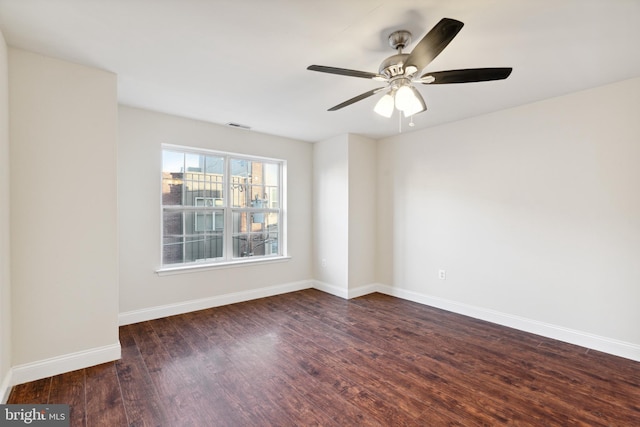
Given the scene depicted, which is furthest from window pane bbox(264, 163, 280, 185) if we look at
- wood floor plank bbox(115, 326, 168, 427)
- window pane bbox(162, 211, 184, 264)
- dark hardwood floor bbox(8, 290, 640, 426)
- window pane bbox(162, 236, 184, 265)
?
wood floor plank bbox(115, 326, 168, 427)

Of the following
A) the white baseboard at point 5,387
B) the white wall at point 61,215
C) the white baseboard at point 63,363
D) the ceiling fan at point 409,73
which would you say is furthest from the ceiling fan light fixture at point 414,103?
the white baseboard at point 5,387

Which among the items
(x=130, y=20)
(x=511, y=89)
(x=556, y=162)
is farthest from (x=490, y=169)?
(x=130, y=20)

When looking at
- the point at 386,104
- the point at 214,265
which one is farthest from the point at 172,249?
the point at 386,104

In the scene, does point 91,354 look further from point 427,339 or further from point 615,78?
point 615,78

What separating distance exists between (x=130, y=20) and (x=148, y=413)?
2.49m

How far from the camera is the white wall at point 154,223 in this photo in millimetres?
3383

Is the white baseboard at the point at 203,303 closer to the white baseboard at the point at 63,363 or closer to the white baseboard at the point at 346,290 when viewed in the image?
the white baseboard at the point at 346,290

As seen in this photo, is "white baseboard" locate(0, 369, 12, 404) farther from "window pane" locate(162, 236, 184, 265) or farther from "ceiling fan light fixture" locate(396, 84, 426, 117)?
"ceiling fan light fixture" locate(396, 84, 426, 117)

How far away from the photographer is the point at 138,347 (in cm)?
281

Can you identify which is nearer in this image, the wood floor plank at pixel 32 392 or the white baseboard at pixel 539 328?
the wood floor plank at pixel 32 392

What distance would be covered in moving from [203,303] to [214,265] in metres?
0.51

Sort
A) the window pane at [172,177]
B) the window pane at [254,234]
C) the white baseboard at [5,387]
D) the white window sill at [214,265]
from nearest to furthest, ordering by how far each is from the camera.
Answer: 1. the white baseboard at [5,387]
2. the white window sill at [214,265]
3. the window pane at [172,177]
4. the window pane at [254,234]

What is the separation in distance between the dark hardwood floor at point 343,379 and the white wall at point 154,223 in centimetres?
35

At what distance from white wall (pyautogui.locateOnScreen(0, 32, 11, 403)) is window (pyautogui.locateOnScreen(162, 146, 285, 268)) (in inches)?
64.1
